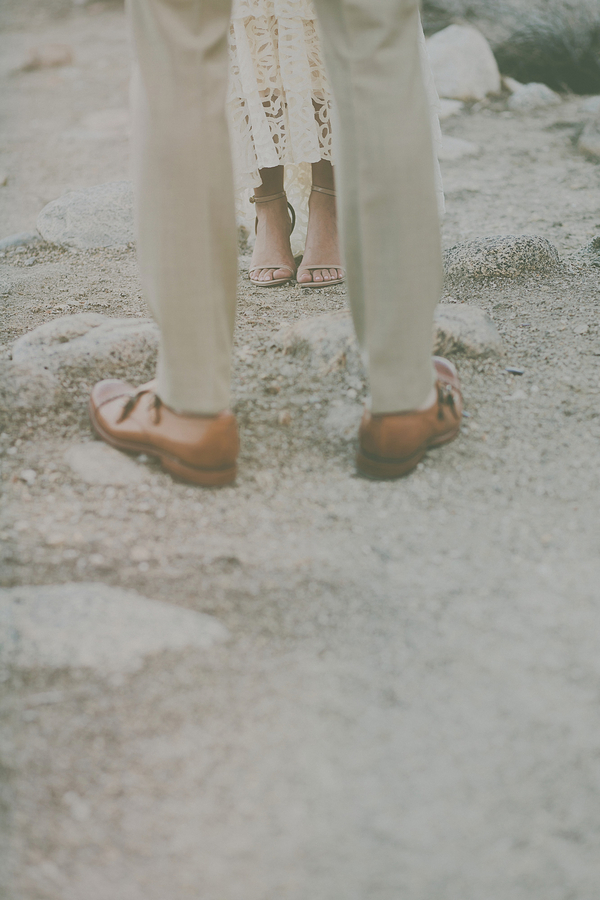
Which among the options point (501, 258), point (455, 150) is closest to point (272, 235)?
point (501, 258)

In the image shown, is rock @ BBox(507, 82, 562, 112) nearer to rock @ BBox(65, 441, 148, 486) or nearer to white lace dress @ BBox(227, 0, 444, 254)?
white lace dress @ BBox(227, 0, 444, 254)

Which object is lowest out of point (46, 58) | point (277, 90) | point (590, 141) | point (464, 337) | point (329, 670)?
point (329, 670)

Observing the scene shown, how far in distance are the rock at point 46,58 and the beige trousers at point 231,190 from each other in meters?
6.91

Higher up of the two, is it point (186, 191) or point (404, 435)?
point (186, 191)

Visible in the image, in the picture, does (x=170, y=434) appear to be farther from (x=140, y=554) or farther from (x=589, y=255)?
(x=589, y=255)

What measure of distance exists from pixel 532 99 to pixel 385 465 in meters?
4.83

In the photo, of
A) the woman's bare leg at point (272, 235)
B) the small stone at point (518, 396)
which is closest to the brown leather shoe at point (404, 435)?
the small stone at point (518, 396)

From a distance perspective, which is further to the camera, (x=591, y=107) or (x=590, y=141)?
(x=591, y=107)

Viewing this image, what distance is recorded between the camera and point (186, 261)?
1.24 m

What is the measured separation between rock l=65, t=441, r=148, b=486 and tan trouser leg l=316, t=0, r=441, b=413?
1.67ft

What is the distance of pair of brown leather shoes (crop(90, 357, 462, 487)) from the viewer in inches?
54.2

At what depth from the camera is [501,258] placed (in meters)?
2.42

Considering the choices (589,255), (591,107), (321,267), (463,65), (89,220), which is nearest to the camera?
(321,267)

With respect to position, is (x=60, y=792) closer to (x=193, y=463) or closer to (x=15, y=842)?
(x=15, y=842)
